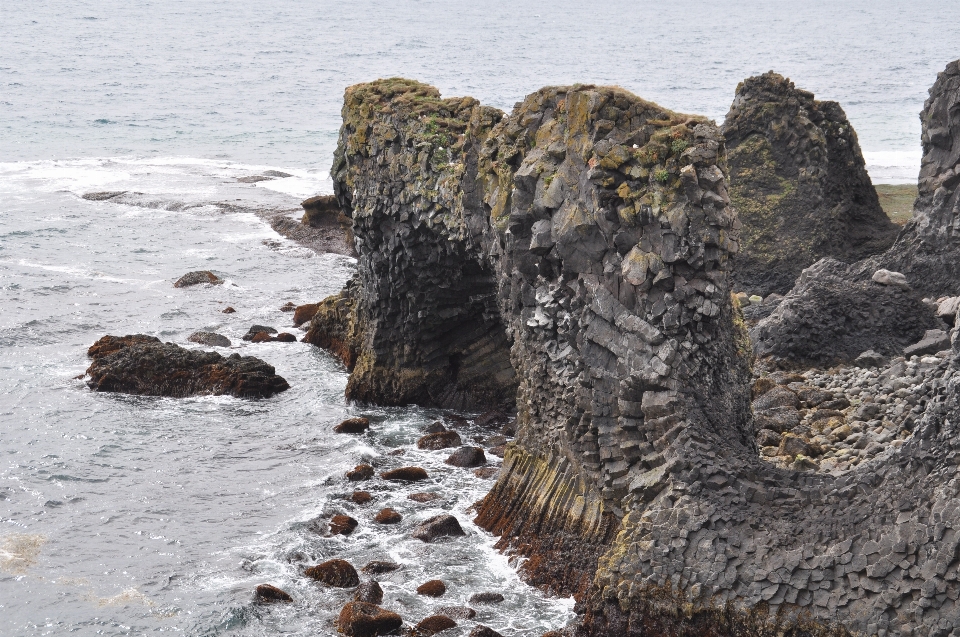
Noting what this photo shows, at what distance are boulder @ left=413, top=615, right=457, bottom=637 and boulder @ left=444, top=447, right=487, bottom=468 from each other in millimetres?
7554

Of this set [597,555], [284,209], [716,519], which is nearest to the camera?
[716,519]

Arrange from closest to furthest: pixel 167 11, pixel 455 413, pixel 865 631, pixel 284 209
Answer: pixel 865 631 < pixel 455 413 < pixel 284 209 < pixel 167 11

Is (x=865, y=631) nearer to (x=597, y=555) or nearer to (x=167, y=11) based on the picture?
(x=597, y=555)

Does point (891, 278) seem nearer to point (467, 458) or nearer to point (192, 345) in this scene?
point (467, 458)

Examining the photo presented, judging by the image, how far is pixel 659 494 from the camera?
1844 cm

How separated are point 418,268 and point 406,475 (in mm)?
6526

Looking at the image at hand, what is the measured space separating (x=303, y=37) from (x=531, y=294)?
149 m

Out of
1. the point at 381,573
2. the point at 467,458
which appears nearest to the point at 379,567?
the point at 381,573

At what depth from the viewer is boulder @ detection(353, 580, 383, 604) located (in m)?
20.2

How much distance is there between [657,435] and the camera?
1891 cm

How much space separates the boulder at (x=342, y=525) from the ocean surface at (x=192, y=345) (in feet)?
0.92

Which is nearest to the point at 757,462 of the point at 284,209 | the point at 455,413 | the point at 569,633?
the point at 569,633

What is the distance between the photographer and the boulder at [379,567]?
845 inches

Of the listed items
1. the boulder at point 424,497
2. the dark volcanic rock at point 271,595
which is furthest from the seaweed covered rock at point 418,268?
the dark volcanic rock at point 271,595
